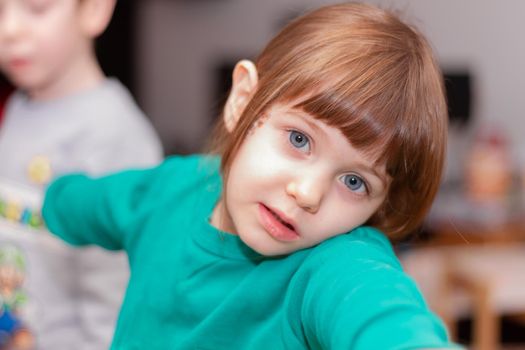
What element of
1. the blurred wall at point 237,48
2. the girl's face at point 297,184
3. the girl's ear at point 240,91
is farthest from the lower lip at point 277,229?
the blurred wall at point 237,48

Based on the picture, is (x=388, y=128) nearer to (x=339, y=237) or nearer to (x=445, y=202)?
(x=339, y=237)

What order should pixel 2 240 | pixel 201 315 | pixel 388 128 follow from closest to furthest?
pixel 388 128 → pixel 201 315 → pixel 2 240

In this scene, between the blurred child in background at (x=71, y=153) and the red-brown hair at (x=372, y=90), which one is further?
the blurred child in background at (x=71, y=153)

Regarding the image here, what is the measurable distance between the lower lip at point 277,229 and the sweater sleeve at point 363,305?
3 centimetres

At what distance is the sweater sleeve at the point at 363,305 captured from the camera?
1.64 feet

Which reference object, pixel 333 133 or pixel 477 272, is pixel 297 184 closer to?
pixel 333 133

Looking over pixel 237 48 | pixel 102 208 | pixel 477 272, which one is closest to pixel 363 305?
pixel 102 208

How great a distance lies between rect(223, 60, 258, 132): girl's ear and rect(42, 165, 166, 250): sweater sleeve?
0.55 ft

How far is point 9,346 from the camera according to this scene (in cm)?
103

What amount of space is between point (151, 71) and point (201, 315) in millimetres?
3328

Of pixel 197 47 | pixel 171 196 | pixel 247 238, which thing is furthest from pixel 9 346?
pixel 197 47

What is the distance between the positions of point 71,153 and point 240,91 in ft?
1.25

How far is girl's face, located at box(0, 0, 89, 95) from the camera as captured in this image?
37.4 inches

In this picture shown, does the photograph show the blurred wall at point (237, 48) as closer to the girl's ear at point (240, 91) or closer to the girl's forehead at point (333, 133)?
the girl's ear at point (240, 91)
